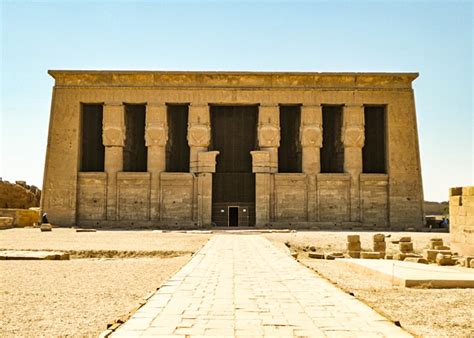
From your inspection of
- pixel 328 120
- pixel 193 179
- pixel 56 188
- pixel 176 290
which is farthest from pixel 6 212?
pixel 176 290

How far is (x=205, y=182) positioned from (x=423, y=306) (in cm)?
2333

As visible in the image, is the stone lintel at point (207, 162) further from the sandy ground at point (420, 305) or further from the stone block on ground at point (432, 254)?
the sandy ground at point (420, 305)

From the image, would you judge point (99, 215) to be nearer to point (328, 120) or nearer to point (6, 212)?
point (6, 212)

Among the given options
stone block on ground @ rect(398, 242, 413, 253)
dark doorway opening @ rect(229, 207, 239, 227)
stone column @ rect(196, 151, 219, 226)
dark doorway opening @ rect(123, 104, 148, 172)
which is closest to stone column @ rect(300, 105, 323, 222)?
dark doorway opening @ rect(229, 207, 239, 227)

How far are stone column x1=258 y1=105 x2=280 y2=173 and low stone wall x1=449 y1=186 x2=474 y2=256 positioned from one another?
17.3m

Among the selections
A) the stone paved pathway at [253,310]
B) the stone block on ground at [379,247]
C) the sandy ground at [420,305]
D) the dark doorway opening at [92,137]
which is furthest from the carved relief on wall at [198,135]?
the stone paved pathway at [253,310]

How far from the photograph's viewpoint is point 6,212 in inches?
1050

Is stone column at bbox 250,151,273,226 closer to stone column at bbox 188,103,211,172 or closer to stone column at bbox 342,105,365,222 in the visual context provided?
stone column at bbox 188,103,211,172

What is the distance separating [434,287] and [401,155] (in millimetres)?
23012

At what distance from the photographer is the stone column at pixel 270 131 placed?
1155 inches

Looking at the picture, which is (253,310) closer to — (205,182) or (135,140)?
(205,182)

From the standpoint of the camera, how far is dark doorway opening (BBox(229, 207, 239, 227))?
30281 mm

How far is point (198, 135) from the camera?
96.1 feet

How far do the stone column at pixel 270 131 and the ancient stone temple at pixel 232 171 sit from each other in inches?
2.2
